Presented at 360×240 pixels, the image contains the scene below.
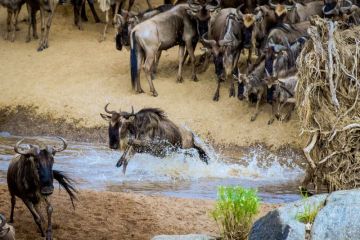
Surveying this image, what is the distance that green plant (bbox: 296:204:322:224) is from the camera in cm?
844

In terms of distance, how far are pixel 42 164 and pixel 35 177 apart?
0.22m

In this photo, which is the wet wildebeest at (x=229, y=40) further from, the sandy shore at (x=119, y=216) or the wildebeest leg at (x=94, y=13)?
the sandy shore at (x=119, y=216)

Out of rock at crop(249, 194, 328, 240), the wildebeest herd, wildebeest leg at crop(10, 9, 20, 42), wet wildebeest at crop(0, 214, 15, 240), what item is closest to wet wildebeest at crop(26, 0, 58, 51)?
the wildebeest herd

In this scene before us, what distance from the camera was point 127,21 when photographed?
20078mm

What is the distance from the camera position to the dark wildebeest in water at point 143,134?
48.5ft

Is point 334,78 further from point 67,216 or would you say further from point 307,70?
point 67,216

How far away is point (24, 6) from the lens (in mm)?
24578

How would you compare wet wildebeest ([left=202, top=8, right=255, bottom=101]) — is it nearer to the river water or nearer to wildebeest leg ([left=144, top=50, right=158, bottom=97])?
wildebeest leg ([left=144, top=50, right=158, bottom=97])

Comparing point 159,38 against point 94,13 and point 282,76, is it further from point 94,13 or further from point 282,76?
point 94,13

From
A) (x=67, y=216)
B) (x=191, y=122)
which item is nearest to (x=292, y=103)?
(x=191, y=122)

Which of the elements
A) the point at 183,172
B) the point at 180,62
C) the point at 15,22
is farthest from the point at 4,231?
the point at 15,22

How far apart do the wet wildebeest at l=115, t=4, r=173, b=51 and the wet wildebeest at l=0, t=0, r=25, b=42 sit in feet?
9.59

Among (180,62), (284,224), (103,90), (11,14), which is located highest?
(284,224)

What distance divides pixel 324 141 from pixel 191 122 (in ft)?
22.2
